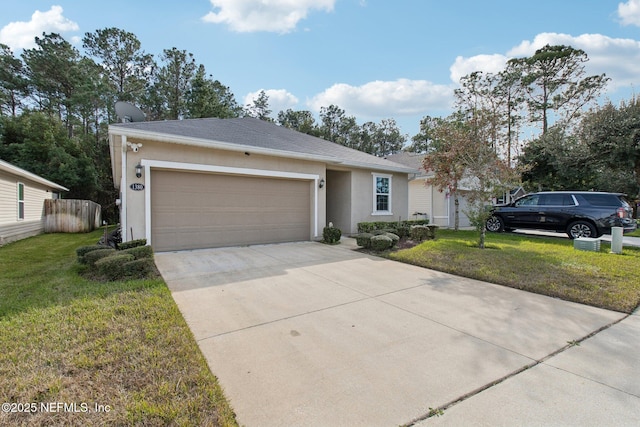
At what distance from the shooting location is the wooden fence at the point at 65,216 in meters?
13.8

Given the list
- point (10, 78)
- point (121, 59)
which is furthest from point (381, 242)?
point (10, 78)

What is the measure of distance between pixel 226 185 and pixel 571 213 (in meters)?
11.4

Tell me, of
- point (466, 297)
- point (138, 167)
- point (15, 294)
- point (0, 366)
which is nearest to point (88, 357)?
point (0, 366)

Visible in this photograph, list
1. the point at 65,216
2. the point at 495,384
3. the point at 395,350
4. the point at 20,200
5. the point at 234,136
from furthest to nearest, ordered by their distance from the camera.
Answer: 1. the point at 65,216
2. the point at 20,200
3. the point at 234,136
4. the point at 395,350
5. the point at 495,384

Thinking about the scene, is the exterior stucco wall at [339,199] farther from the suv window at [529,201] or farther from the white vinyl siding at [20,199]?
the white vinyl siding at [20,199]

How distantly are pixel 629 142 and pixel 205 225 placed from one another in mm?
18146

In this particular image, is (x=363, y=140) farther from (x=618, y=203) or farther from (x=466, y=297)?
(x=466, y=297)

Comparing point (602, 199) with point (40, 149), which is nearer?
point (602, 199)

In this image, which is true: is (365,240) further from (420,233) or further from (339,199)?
(339,199)

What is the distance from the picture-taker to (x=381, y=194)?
12359 millimetres

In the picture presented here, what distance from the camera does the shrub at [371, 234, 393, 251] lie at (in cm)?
808

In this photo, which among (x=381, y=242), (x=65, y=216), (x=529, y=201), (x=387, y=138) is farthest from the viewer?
(x=387, y=138)

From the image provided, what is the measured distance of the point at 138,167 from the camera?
7129mm

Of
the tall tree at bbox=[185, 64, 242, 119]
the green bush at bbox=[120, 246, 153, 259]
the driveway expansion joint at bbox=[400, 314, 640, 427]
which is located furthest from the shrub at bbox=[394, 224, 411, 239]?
the tall tree at bbox=[185, 64, 242, 119]
